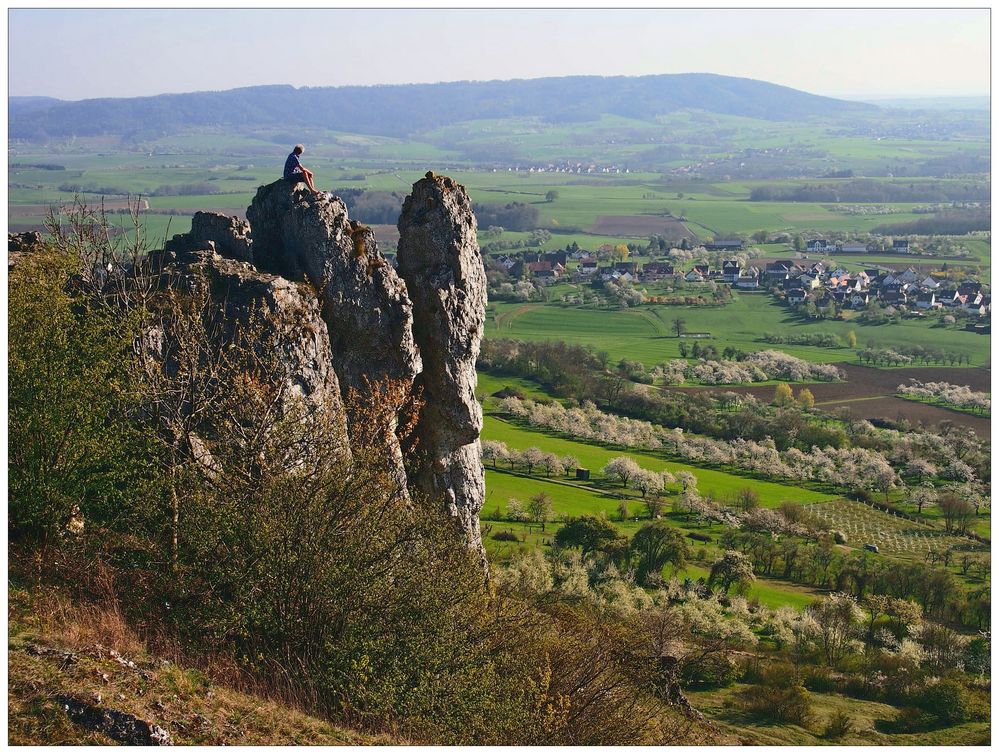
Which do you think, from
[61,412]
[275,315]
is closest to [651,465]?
[275,315]

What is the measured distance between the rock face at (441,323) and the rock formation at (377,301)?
24mm

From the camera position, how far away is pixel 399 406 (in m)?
20.6

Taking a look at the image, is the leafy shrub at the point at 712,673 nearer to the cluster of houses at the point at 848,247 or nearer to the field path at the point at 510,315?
the field path at the point at 510,315

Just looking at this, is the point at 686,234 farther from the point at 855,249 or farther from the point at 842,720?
the point at 842,720

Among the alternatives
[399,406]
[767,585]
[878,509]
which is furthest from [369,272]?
[878,509]

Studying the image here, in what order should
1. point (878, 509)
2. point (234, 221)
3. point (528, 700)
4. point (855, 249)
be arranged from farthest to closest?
point (855, 249)
point (878, 509)
point (234, 221)
point (528, 700)

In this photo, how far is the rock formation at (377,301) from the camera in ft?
61.4

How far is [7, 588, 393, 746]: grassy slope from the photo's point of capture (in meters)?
11.5

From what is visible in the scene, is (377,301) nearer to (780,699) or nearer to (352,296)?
(352,296)

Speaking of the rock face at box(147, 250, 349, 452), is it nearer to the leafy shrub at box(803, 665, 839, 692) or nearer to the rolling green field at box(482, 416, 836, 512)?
the leafy shrub at box(803, 665, 839, 692)

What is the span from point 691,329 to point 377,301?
9273 centimetres

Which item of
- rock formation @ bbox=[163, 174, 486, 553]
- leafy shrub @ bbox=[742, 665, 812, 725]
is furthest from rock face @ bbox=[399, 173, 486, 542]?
leafy shrub @ bbox=[742, 665, 812, 725]

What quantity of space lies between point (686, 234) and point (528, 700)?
168m

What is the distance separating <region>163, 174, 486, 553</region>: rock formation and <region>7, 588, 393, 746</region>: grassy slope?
5.91 metres
